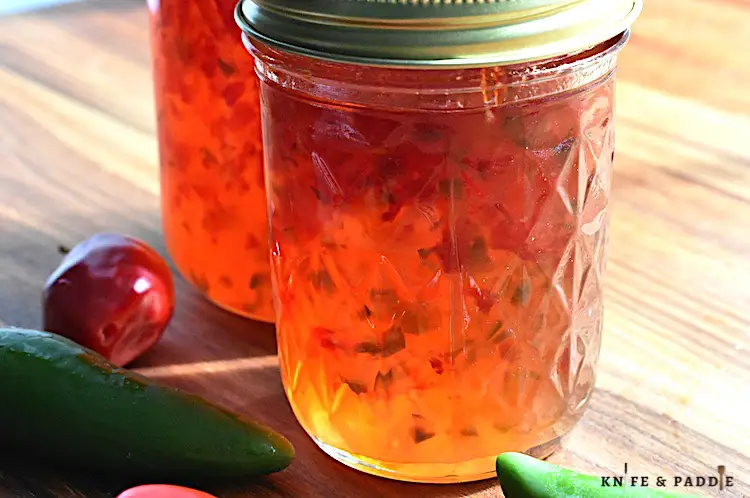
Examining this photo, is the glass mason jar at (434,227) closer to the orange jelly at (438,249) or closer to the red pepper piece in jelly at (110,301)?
the orange jelly at (438,249)

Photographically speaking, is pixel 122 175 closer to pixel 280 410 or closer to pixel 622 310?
pixel 280 410

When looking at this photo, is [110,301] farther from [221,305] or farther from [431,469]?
[431,469]

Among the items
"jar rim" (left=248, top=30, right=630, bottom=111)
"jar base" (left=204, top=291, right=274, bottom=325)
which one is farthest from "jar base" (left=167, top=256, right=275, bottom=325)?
"jar rim" (left=248, top=30, right=630, bottom=111)

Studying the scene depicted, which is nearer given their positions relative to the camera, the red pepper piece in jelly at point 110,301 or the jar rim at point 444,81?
the jar rim at point 444,81

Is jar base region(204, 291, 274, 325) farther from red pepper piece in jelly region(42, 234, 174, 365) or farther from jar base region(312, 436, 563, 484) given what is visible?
jar base region(312, 436, 563, 484)

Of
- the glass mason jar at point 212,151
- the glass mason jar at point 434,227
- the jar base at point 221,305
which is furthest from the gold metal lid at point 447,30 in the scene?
the jar base at point 221,305

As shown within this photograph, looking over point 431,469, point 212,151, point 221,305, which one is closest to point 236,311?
point 221,305

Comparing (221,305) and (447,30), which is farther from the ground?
(447,30)
